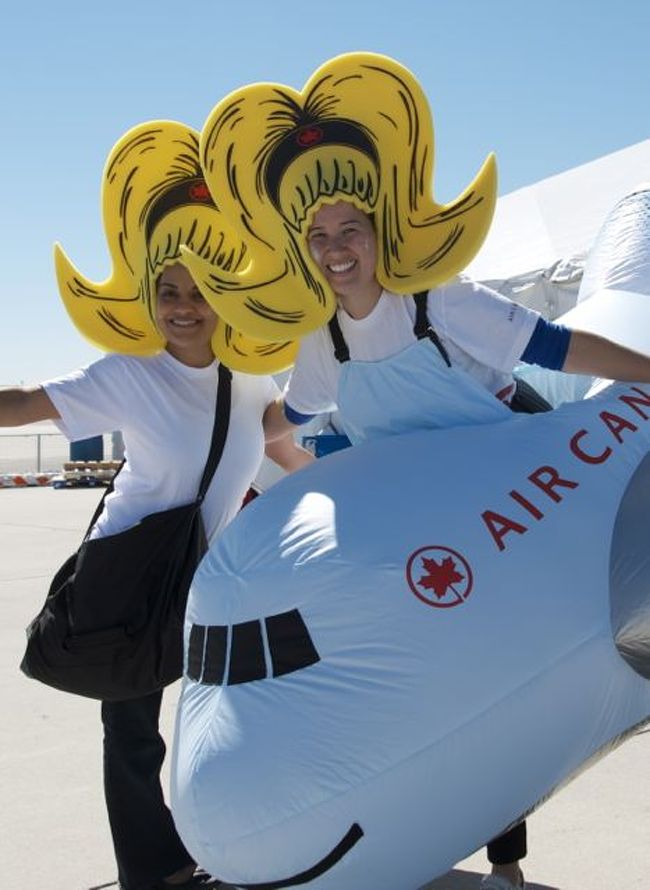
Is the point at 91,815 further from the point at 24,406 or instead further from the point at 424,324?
the point at 424,324

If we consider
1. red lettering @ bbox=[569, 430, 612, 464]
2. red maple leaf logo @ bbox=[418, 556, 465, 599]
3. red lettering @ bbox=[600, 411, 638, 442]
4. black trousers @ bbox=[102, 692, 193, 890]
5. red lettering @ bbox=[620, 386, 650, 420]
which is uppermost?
red lettering @ bbox=[620, 386, 650, 420]

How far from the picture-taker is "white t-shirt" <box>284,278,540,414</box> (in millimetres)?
3344

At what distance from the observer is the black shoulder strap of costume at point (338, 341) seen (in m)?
3.48

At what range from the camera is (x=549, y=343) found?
11.0 ft

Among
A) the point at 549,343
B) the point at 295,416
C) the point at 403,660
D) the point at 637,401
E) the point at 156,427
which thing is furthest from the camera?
the point at 295,416

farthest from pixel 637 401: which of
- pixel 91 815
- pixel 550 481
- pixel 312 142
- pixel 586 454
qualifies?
pixel 91 815

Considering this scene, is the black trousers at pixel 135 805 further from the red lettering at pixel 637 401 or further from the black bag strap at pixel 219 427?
the red lettering at pixel 637 401

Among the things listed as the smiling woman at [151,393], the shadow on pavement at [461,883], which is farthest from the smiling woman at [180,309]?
the shadow on pavement at [461,883]

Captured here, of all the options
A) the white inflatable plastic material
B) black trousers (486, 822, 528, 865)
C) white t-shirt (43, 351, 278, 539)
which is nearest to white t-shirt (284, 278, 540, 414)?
the white inflatable plastic material

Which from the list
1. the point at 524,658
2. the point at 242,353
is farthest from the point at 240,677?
the point at 242,353

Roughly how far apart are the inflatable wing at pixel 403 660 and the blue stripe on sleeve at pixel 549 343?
269mm

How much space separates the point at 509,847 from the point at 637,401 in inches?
54.9

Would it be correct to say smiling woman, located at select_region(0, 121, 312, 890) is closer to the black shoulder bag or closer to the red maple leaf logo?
the black shoulder bag

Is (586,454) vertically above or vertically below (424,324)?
below
